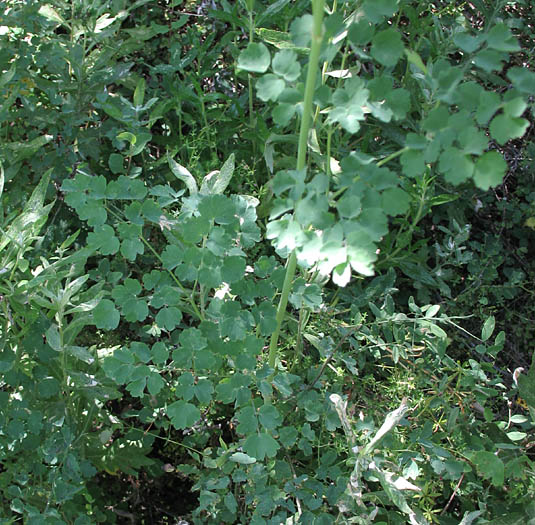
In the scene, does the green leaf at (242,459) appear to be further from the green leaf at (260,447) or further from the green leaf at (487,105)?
the green leaf at (487,105)

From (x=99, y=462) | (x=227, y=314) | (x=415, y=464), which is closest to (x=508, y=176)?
(x=415, y=464)

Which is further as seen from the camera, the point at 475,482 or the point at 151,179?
the point at 151,179

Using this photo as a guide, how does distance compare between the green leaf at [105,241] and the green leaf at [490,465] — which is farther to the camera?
the green leaf at [490,465]

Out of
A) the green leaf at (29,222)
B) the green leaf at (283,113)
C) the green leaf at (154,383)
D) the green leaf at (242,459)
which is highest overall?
the green leaf at (283,113)

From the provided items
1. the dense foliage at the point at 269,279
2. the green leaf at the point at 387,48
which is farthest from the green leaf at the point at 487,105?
the green leaf at the point at 387,48

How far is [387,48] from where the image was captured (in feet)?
3.14

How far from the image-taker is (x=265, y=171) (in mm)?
2090

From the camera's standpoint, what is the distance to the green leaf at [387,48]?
95 centimetres

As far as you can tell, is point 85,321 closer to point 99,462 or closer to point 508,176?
point 99,462

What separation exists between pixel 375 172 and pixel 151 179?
118 cm

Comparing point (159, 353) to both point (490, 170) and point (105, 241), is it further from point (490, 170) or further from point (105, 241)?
point (490, 170)

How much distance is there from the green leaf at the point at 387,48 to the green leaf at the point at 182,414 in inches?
28.2

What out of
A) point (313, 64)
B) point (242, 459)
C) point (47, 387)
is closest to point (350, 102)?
point (313, 64)

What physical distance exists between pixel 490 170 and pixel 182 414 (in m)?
0.72
